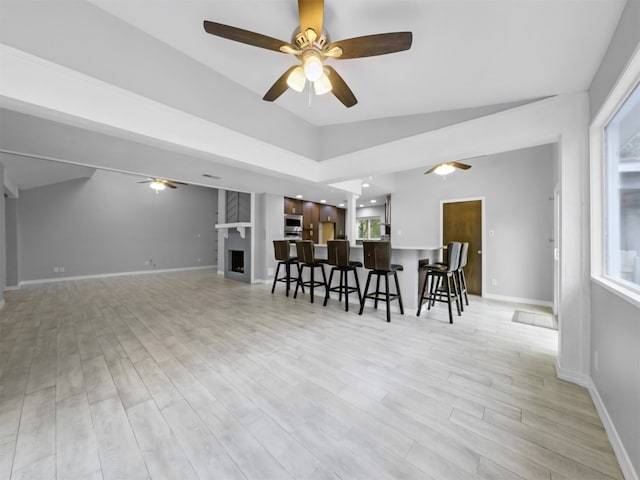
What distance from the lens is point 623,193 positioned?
162 cm

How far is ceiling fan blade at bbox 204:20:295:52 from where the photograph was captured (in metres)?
1.60

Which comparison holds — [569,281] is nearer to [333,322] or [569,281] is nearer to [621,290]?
[621,290]

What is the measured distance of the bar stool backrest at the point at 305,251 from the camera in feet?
14.4

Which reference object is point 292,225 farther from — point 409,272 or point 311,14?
point 311,14

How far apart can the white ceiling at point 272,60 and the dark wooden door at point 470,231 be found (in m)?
2.64

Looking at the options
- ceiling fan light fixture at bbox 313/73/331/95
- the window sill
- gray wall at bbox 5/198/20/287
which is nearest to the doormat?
the window sill

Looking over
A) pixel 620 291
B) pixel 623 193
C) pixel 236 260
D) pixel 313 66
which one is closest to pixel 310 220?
pixel 236 260

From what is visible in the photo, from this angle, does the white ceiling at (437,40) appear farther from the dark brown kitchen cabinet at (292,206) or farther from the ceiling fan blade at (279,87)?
the dark brown kitchen cabinet at (292,206)

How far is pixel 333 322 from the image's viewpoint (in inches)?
132

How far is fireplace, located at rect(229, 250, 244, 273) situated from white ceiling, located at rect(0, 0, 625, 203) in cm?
397

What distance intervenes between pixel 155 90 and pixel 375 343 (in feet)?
11.2

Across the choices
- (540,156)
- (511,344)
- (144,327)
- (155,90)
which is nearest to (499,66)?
(511,344)

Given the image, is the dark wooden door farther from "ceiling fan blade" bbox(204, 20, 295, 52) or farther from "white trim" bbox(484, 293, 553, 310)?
"ceiling fan blade" bbox(204, 20, 295, 52)

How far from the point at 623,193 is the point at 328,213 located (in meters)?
7.23
